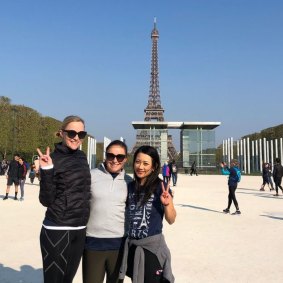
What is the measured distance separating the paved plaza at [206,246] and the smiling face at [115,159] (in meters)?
2.05

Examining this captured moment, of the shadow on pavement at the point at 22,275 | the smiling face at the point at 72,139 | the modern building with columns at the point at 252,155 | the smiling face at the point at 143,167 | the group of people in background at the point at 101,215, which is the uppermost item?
the modern building with columns at the point at 252,155

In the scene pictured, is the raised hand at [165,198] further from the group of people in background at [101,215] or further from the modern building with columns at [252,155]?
the modern building with columns at [252,155]

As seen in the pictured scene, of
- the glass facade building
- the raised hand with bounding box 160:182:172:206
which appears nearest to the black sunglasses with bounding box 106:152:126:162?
the raised hand with bounding box 160:182:172:206

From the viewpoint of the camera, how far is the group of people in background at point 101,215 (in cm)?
249

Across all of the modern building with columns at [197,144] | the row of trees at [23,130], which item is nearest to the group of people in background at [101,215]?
the modern building with columns at [197,144]

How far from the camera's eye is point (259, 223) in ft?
27.1

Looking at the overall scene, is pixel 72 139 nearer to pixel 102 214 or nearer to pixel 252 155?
pixel 102 214

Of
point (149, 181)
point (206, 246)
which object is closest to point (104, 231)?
point (149, 181)

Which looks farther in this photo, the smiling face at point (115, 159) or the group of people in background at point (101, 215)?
the smiling face at point (115, 159)

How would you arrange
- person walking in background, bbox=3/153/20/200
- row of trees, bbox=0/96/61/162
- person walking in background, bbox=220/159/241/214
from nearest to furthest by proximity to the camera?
person walking in background, bbox=220/159/241/214 → person walking in background, bbox=3/153/20/200 → row of trees, bbox=0/96/61/162

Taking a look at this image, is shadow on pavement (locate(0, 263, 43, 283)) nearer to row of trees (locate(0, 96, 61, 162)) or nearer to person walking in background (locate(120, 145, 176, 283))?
person walking in background (locate(120, 145, 176, 283))

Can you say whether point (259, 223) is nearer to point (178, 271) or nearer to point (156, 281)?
point (178, 271)

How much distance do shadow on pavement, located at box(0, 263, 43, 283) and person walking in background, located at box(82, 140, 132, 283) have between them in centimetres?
184

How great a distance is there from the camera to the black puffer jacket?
243 centimetres
